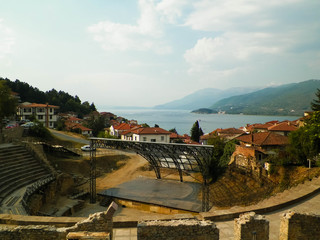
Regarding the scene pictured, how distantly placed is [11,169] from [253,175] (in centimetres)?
2113

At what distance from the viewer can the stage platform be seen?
52.7 ft

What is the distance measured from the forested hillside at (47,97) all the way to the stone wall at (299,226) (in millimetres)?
69266

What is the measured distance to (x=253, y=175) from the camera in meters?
21.3

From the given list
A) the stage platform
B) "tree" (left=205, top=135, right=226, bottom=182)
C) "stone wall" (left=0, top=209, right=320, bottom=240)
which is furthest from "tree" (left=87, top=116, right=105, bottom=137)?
"stone wall" (left=0, top=209, right=320, bottom=240)

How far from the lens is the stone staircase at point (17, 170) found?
15098mm

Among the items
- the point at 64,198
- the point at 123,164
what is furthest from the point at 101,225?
the point at 123,164

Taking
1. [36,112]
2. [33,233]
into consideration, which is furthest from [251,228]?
[36,112]

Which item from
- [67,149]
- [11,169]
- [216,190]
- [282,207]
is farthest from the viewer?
[67,149]

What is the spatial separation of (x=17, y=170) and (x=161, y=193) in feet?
38.4

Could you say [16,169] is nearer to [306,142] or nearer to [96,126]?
[306,142]

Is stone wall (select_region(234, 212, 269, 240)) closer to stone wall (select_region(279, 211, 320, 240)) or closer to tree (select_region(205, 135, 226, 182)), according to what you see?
stone wall (select_region(279, 211, 320, 240))

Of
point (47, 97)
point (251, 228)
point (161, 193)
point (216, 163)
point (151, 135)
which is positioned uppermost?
point (47, 97)

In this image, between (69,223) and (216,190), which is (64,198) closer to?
(69,223)

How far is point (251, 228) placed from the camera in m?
5.81
